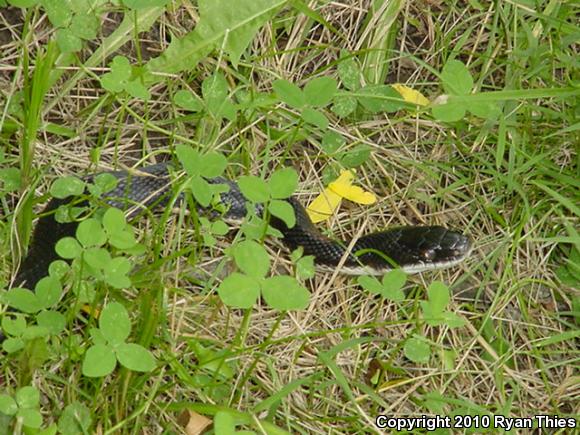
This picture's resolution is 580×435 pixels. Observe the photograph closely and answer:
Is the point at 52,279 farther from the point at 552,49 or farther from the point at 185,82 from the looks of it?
the point at 552,49

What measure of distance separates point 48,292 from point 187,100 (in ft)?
3.72

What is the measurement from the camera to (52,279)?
3.30 metres

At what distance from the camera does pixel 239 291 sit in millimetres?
3096

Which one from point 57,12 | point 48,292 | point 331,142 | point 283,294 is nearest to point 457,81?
point 331,142

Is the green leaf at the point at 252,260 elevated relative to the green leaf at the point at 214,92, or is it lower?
lower

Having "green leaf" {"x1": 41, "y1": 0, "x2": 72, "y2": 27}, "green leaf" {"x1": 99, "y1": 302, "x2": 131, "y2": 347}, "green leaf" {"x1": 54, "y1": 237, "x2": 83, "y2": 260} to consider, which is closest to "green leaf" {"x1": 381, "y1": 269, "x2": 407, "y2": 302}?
"green leaf" {"x1": 99, "y1": 302, "x2": 131, "y2": 347}

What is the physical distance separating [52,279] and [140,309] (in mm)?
316

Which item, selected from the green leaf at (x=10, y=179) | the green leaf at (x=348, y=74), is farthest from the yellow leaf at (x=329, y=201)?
the green leaf at (x=10, y=179)

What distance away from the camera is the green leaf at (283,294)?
3.10 m

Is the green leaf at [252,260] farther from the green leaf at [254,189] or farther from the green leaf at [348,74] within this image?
the green leaf at [348,74]

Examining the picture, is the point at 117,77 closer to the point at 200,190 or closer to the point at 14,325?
the point at 200,190

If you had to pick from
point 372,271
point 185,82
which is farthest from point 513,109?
point 185,82

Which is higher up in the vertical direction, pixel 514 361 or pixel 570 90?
pixel 570 90

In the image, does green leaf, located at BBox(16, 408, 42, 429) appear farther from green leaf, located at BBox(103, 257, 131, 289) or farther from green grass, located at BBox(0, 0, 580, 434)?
green leaf, located at BBox(103, 257, 131, 289)
